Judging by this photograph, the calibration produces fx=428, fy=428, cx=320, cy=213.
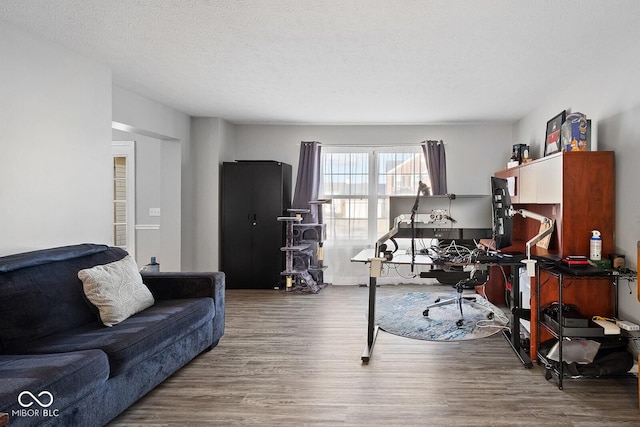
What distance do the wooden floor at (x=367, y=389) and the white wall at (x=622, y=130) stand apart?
83cm

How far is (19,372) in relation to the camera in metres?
1.90

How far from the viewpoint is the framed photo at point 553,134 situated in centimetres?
407

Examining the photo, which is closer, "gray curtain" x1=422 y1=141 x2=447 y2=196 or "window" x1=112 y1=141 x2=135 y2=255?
"gray curtain" x1=422 y1=141 x2=447 y2=196

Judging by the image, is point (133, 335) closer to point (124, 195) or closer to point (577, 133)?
point (577, 133)

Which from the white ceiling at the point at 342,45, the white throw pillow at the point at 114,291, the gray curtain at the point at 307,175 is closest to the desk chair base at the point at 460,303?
the white ceiling at the point at 342,45

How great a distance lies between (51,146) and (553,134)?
14.6 feet

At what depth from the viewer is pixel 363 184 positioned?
644 centimetres

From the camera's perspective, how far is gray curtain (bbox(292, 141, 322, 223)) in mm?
6336

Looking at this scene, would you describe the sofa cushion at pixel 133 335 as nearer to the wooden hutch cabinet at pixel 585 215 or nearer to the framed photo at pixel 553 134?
the wooden hutch cabinet at pixel 585 215

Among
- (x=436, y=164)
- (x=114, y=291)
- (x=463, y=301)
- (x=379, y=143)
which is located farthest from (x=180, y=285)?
(x=436, y=164)

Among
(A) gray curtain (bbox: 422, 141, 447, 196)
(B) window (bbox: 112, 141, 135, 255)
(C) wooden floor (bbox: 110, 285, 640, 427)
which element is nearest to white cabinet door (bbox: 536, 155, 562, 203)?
(C) wooden floor (bbox: 110, 285, 640, 427)

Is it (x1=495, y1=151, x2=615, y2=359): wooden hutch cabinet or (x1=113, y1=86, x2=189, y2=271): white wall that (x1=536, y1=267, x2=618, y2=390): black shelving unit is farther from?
(x1=113, y1=86, x2=189, y2=271): white wall

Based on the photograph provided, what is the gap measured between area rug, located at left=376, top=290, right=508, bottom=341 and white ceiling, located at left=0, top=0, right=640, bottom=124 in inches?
93.1

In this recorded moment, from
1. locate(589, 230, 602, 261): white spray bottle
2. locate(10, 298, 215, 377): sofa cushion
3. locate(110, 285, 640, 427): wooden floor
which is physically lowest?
locate(110, 285, 640, 427): wooden floor
